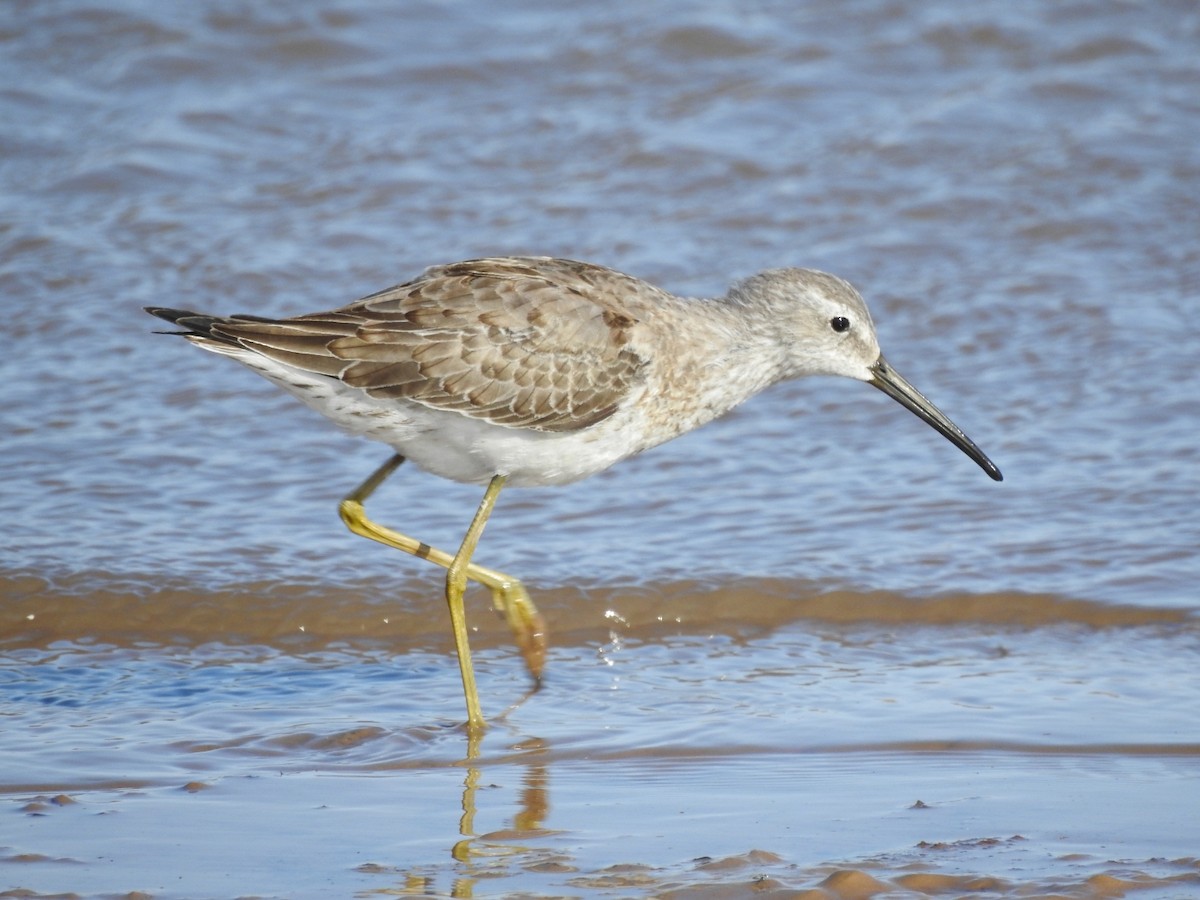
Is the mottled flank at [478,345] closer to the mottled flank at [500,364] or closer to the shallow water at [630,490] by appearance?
the mottled flank at [500,364]

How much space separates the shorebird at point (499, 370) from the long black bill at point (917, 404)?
A: 2.36 ft

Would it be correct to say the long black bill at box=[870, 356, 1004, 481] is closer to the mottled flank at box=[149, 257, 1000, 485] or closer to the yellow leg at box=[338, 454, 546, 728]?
the mottled flank at box=[149, 257, 1000, 485]

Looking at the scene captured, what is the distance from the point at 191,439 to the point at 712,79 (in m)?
5.93

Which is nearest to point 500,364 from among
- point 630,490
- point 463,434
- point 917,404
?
point 463,434

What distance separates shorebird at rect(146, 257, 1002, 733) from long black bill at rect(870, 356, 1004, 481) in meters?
→ 0.72

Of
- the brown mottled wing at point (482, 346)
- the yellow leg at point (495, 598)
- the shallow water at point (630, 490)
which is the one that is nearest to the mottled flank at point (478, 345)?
the brown mottled wing at point (482, 346)

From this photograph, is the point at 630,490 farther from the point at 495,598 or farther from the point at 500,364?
the point at 500,364

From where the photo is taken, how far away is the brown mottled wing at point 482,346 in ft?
19.7

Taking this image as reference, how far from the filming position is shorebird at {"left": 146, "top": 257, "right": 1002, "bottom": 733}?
601 centimetres

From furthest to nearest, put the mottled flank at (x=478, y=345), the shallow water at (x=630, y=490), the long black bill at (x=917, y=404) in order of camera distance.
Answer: the long black bill at (x=917, y=404) < the mottled flank at (x=478, y=345) < the shallow water at (x=630, y=490)

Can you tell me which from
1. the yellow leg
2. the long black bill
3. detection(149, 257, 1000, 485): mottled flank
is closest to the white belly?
detection(149, 257, 1000, 485): mottled flank

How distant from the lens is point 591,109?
12.1m

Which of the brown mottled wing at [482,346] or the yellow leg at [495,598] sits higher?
the brown mottled wing at [482,346]

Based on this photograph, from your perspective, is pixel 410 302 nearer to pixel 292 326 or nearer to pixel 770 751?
pixel 292 326
